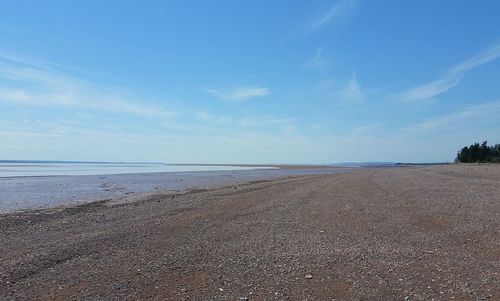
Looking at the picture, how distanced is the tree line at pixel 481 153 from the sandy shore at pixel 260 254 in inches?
3406

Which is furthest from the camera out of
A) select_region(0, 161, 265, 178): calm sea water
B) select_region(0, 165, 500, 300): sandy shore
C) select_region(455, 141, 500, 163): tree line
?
select_region(455, 141, 500, 163): tree line

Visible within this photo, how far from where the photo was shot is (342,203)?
16422 mm

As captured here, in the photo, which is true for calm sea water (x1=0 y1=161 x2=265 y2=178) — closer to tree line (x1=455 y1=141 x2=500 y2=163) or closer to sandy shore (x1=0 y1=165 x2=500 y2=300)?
sandy shore (x1=0 y1=165 x2=500 y2=300)

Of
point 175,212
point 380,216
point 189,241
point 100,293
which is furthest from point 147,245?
point 380,216

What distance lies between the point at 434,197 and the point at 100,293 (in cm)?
1465

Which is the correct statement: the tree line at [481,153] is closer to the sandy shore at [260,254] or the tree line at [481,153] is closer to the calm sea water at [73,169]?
the calm sea water at [73,169]

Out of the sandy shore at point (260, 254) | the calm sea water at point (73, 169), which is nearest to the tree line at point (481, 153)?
the calm sea water at point (73, 169)

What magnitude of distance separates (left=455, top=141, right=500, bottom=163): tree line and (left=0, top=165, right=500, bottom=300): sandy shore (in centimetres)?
8652

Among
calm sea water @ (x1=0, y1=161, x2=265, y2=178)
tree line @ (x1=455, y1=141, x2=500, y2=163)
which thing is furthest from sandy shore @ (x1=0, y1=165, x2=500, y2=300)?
tree line @ (x1=455, y1=141, x2=500, y2=163)

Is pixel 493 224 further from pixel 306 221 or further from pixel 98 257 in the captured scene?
pixel 98 257

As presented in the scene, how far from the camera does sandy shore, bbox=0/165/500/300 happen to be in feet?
20.8

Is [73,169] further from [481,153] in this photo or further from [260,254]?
[481,153]

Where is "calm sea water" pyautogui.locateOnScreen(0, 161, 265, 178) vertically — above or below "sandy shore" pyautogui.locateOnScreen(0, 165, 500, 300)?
above

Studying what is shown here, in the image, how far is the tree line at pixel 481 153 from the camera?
9036 centimetres
